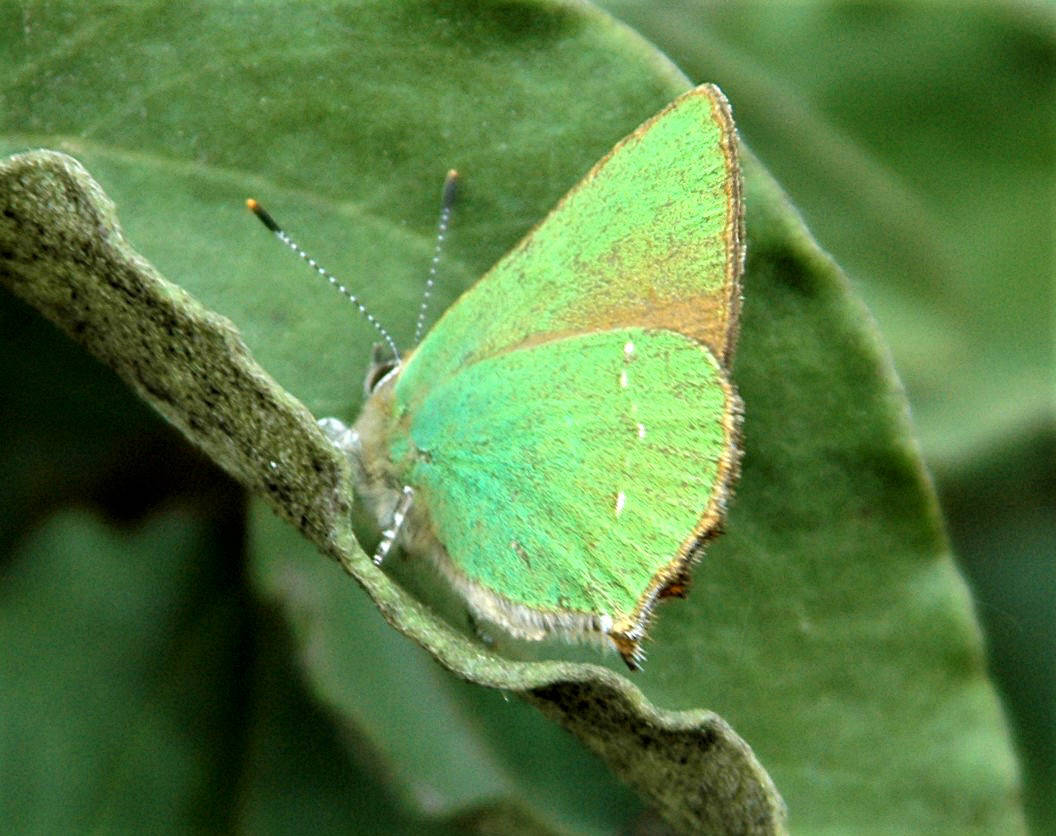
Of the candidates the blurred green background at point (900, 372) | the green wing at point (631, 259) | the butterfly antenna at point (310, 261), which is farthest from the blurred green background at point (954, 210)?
the butterfly antenna at point (310, 261)

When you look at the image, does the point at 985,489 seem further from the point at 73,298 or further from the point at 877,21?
the point at 73,298

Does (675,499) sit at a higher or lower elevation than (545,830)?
higher

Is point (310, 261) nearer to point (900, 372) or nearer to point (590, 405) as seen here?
point (590, 405)

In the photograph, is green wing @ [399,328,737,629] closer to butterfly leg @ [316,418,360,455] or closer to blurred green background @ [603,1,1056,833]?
butterfly leg @ [316,418,360,455]

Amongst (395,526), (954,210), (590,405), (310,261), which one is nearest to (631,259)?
(590,405)

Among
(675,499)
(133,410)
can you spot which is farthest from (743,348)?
(133,410)

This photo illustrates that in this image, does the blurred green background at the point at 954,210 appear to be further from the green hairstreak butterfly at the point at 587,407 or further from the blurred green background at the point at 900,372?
the green hairstreak butterfly at the point at 587,407

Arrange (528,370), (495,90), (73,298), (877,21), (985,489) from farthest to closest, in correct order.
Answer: (877,21)
(985,489)
(528,370)
(495,90)
(73,298)
